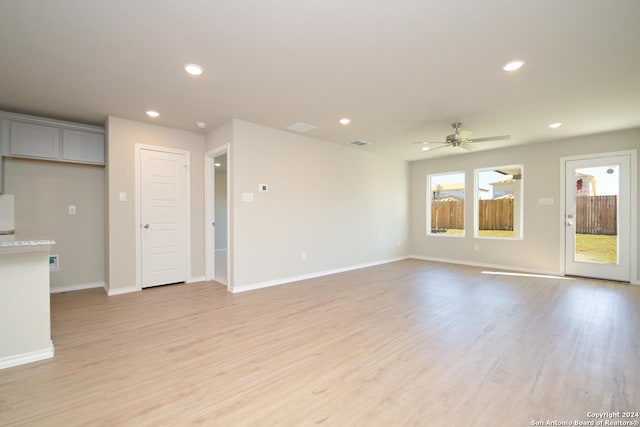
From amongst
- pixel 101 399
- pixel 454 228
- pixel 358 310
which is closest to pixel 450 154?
pixel 454 228

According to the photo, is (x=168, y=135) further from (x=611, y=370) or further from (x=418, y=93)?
(x=611, y=370)

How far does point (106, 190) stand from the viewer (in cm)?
431

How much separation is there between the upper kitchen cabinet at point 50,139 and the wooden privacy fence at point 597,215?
8.24 meters

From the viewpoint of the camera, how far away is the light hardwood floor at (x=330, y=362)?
1717 mm

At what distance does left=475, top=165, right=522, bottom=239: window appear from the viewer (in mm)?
6000

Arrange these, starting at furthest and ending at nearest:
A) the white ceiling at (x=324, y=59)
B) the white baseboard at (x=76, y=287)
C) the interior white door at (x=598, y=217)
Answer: the interior white door at (x=598, y=217) < the white baseboard at (x=76, y=287) < the white ceiling at (x=324, y=59)

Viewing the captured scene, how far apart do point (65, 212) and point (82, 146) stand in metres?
1.05

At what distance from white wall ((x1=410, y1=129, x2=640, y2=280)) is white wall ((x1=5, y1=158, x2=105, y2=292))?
23.5 ft

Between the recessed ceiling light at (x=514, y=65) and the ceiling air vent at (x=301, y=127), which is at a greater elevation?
the ceiling air vent at (x=301, y=127)

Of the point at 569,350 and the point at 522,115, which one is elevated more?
the point at 522,115

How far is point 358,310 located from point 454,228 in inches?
179

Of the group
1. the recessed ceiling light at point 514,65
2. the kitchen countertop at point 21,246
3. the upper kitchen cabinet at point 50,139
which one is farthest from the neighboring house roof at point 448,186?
the kitchen countertop at point 21,246

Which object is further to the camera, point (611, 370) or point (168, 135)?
point (168, 135)

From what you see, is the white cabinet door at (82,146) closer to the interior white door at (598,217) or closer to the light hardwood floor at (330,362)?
the light hardwood floor at (330,362)
